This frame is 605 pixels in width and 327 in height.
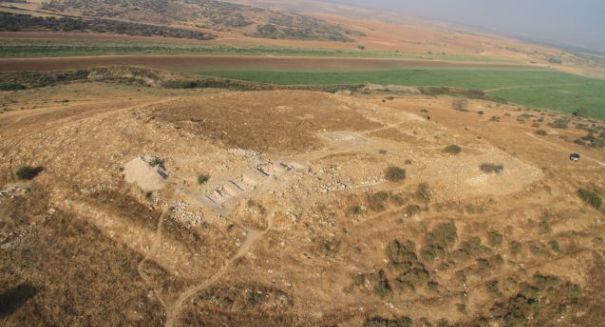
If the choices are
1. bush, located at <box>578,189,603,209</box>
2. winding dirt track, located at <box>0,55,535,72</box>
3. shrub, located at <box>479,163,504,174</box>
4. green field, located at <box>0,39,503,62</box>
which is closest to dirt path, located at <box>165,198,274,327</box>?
shrub, located at <box>479,163,504,174</box>

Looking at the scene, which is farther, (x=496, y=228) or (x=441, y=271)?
(x=496, y=228)

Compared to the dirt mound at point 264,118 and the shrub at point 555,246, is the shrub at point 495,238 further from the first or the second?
the dirt mound at point 264,118

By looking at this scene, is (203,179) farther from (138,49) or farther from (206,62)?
(138,49)

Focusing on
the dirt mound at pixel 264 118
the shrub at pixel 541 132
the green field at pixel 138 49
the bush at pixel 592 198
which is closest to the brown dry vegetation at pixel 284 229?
the dirt mound at pixel 264 118

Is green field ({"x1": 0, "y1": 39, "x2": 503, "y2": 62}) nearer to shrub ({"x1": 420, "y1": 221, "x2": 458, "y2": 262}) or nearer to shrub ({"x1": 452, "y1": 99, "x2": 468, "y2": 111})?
shrub ({"x1": 452, "y1": 99, "x2": 468, "y2": 111})

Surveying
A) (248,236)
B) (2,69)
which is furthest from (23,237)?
(2,69)

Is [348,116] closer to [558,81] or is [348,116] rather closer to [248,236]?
[248,236]
